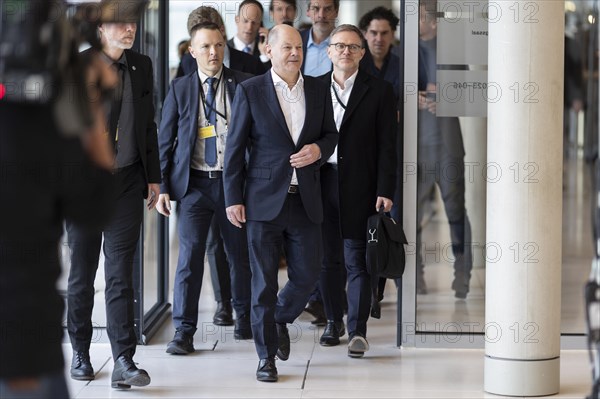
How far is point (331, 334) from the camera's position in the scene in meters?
6.28

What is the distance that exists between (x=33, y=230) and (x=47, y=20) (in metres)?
0.50

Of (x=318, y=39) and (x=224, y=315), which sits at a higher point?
(x=318, y=39)

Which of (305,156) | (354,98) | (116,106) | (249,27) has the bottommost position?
(305,156)

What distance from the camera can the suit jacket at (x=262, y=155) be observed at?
5.37m

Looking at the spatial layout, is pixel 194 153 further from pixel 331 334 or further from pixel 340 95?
pixel 331 334

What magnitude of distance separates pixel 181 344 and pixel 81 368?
2.42 ft

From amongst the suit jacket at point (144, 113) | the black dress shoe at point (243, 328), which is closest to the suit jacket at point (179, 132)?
the suit jacket at point (144, 113)

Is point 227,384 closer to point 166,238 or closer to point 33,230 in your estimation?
point 166,238

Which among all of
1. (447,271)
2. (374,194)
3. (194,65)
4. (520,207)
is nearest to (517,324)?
(520,207)

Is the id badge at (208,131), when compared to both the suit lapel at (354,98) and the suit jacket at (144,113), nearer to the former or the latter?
the suit jacket at (144,113)

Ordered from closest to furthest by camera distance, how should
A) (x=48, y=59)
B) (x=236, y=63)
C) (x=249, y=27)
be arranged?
(x=48, y=59)
(x=236, y=63)
(x=249, y=27)

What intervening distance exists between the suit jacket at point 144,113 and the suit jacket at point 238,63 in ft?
4.13

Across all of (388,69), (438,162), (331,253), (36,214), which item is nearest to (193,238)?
(331,253)

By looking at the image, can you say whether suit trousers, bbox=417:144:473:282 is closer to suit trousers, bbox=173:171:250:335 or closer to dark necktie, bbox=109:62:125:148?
suit trousers, bbox=173:171:250:335
